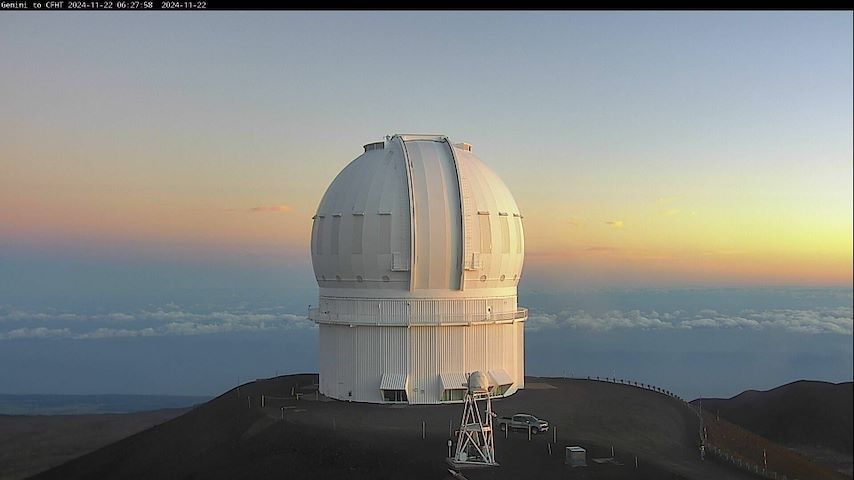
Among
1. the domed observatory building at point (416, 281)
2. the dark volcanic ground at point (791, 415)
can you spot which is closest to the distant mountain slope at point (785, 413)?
the dark volcanic ground at point (791, 415)

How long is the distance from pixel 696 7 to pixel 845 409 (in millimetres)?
6972

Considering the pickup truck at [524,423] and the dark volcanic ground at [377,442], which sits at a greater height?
the pickup truck at [524,423]

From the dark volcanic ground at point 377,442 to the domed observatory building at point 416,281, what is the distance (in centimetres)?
163

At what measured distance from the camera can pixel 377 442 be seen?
26.1 metres

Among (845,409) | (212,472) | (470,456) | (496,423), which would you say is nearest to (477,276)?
(496,423)

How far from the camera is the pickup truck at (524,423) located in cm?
2852

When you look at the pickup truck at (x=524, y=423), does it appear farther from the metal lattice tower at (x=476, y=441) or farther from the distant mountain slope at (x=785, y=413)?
the distant mountain slope at (x=785, y=413)

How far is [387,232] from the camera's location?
3500 centimetres

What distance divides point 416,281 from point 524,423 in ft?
30.8

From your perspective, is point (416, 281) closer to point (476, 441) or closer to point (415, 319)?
point (415, 319)

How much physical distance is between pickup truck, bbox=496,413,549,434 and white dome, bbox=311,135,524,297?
789cm

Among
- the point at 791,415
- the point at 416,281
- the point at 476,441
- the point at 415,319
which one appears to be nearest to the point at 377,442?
the point at 476,441

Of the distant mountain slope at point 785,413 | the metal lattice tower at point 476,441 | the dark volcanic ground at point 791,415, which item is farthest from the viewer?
the distant mountain slope at point 785,413

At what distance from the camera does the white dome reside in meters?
34.8
